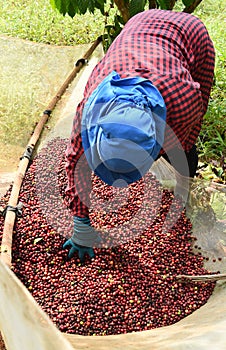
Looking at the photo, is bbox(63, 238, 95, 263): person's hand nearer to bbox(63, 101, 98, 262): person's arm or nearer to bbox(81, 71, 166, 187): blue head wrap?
bbox(63, 101, 98, 262): person's arm

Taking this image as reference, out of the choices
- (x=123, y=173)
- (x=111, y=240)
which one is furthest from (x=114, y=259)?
(x=123, y=173)

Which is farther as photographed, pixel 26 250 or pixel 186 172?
pixel 186 172

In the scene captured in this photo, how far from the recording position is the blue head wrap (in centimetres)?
130

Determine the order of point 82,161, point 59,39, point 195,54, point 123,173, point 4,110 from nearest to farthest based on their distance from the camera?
point 123,173
point 82,161
point 195,54
point 4,110
point 59,39

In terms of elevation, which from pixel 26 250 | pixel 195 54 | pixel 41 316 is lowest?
pixel 26 250

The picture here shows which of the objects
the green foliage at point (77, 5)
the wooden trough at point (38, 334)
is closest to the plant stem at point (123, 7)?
the green foliage at point (77, 5)

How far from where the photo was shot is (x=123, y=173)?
4.63ft

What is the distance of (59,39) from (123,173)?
273cm

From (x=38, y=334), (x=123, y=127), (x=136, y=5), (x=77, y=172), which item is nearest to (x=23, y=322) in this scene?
(x=38, y=334)

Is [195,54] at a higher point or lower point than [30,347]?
higher

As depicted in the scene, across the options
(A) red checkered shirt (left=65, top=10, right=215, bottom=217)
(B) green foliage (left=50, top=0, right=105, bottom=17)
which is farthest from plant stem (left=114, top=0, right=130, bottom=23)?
(A) red checkered shirt (left=65, top=10, right=215, bottom=217)

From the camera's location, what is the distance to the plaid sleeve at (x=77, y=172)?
1.67 meters

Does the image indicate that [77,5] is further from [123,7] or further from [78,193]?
[78,193]

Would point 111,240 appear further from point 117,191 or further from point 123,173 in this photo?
point 123,173
